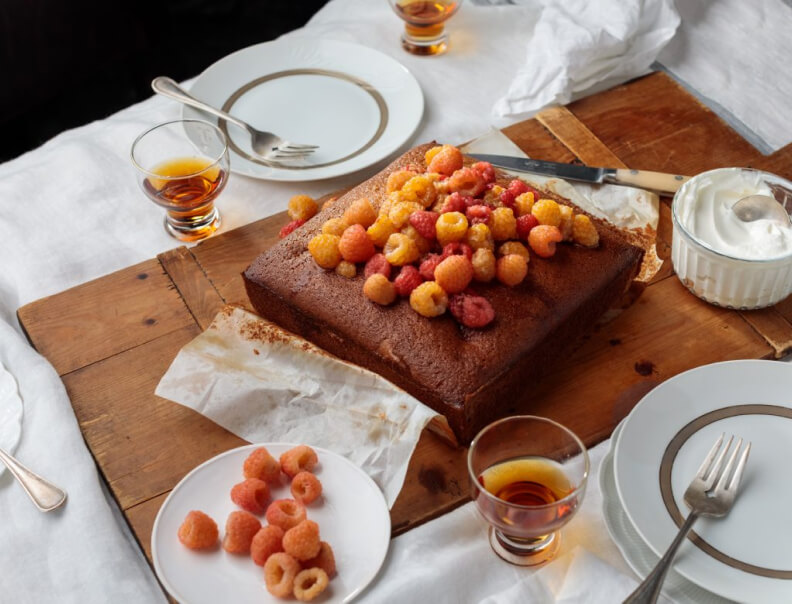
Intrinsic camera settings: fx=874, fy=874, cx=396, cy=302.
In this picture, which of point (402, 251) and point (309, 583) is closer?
point (309, 583)

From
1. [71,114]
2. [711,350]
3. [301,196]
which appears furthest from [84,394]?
[71,114]

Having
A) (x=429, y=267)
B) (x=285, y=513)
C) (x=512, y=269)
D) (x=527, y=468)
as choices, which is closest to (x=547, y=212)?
(x=512, y=269)

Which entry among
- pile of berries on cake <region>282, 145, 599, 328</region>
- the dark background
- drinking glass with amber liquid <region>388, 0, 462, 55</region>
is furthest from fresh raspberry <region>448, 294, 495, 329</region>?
the dark background

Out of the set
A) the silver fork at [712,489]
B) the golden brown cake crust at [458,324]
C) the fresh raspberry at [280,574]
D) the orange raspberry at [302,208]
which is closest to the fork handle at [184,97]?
the orange raspberry at [302,208]

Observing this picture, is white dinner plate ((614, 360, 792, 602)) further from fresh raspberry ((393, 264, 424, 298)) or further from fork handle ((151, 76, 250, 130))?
fork handle ((151, 76, 250, 130))

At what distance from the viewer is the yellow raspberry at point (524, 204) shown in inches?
68.0

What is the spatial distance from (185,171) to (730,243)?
1.18 metres

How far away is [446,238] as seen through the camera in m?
1.64

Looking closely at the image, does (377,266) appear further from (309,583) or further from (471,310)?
(309,583)

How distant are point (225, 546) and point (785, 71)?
6.31 ft

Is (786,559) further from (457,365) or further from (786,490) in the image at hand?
(457,365)

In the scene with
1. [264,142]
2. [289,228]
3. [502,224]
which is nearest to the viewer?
[502,224]

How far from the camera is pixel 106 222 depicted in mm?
2088

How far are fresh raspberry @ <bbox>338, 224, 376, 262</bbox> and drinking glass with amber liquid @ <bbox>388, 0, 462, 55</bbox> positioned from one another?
100 cm
